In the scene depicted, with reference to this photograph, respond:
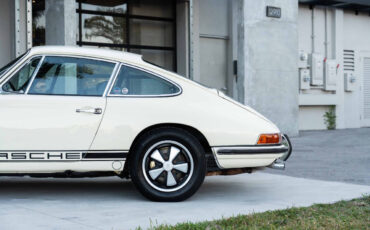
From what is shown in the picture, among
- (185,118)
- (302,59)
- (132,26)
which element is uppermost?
(132,26)

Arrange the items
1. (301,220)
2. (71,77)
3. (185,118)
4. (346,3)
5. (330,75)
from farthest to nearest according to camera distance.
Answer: (346,3), (330,75), (71,77), (185,118), (301,220)

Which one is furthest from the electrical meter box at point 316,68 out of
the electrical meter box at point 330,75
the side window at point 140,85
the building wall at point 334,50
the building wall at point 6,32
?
the side window at point 140,85

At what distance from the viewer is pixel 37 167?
562 cm

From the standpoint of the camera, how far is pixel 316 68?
721 inches

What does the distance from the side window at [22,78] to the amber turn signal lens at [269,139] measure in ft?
7.33

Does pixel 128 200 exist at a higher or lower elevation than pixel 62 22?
lower

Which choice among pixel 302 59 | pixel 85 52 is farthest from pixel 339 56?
pixel 85 52

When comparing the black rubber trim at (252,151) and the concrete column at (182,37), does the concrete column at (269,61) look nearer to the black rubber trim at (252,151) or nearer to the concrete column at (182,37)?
the concrete column at (182,37)

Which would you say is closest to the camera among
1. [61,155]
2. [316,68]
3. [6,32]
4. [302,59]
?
[61,155]

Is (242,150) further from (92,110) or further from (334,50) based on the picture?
(334,50)

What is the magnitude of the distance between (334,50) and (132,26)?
683 cm

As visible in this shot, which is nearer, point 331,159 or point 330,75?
point 331,159

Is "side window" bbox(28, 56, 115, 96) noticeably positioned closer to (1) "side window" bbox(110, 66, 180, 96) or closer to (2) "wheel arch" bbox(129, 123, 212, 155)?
(1) "side window" bbox(110, 66, 180, 96)

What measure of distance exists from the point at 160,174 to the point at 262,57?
9.39m
